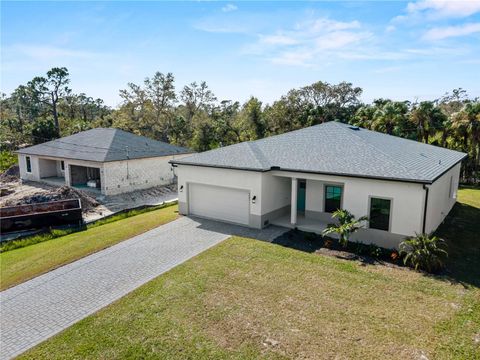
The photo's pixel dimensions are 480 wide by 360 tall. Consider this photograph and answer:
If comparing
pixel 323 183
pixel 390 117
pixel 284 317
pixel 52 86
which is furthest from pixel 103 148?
pixel 52 86

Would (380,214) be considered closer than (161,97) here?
Yes

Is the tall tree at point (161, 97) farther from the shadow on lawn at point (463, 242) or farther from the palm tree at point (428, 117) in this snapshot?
the shadow on lawn at point (463, 242)

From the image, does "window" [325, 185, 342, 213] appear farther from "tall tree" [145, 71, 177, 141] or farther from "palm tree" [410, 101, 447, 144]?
"tall tree" [145, 71, 177, 141]

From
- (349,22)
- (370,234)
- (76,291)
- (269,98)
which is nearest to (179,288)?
(76,291)

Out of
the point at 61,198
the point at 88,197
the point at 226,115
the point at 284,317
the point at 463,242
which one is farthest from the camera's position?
the point at 226,115

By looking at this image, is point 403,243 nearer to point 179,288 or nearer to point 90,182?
point 179,288

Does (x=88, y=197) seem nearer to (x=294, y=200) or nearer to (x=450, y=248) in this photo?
(x=294, y=200)
